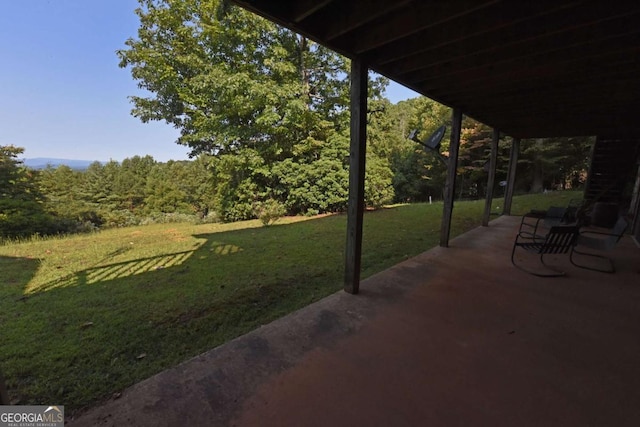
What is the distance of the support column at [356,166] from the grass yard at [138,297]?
444mm

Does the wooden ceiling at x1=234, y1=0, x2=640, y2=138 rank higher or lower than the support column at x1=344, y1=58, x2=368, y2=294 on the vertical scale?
higher

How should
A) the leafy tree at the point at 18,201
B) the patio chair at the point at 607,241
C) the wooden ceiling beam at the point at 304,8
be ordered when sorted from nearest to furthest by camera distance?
the wooden ceiling beam at the point at 304,8, the patio chair at the point at 607,241, the leafy tree at the point at 18,201

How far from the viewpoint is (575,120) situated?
16.9ft

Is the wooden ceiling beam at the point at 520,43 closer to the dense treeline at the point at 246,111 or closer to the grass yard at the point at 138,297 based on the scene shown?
the grass yard at the point at 138,297

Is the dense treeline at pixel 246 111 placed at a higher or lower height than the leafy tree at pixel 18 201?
higher

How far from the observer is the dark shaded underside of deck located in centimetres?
136

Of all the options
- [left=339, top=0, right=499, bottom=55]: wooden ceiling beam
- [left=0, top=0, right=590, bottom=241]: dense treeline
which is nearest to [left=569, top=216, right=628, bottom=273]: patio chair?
[left=339, top=0, right=499, bottom=55]: wooden ceiling beam

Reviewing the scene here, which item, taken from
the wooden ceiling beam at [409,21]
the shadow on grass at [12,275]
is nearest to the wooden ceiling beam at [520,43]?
the wooden ceiling beam at [409,21]

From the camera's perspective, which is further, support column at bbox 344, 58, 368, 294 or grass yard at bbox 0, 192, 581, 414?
support column at bbox 344, 58, 368, 294

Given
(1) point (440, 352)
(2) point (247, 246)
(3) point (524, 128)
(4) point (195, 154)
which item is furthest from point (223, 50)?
(1) point (440, 352)

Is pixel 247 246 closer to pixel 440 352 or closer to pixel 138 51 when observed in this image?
pixel 440 352

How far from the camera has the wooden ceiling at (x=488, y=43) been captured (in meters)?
1.80

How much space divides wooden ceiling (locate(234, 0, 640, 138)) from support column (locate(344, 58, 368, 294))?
205 millimetres

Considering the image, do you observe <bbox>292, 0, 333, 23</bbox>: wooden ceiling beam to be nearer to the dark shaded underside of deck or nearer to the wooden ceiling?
the wooden ceiling
